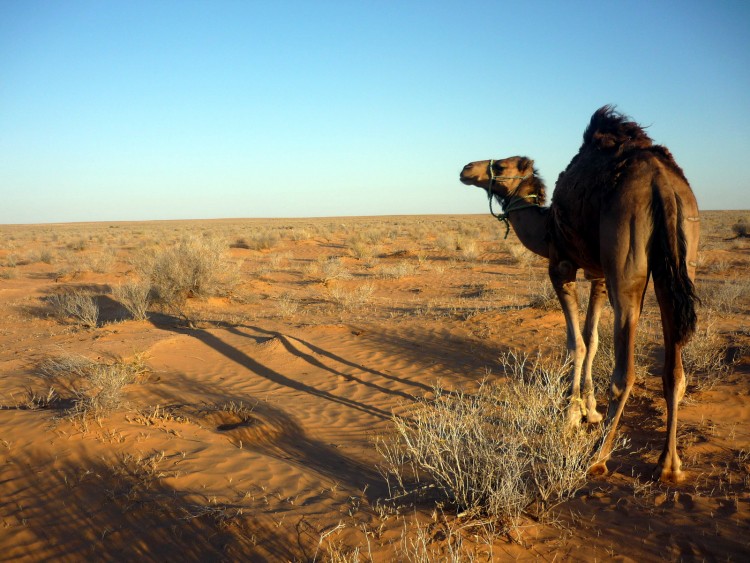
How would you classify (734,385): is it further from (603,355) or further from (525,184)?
(525,184)

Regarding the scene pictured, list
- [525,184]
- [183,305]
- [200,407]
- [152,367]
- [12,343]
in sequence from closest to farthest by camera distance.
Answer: [525,184] < [200,407] < [152,367] < [12,343] < [183,305]

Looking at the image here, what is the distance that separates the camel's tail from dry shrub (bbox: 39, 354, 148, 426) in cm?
574

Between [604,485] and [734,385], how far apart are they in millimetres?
3254

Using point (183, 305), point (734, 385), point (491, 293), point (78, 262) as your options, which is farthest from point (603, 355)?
point (78, 262)

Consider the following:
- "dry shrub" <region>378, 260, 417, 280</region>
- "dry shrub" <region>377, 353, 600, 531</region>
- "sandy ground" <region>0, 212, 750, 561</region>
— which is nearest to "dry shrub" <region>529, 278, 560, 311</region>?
"sandy ground" <region>0, 212, 750, 561</region>

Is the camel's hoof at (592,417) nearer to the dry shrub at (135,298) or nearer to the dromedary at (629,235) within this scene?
the dromedary at (629,235)

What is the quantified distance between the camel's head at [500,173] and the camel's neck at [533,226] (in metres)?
0.36

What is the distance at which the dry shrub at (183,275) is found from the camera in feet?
49.4

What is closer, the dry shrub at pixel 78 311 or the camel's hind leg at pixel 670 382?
the camel's hind leg at pixel 670 382

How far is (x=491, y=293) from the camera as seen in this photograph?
50.5ft

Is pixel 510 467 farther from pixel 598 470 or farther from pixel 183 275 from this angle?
pixel 183 275

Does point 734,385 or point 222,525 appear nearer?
point 222,525

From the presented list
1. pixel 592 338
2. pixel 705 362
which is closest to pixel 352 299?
pixel 705 362

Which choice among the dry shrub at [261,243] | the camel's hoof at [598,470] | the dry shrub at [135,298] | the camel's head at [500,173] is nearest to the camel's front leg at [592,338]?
the camel's hoof at [598,470]
